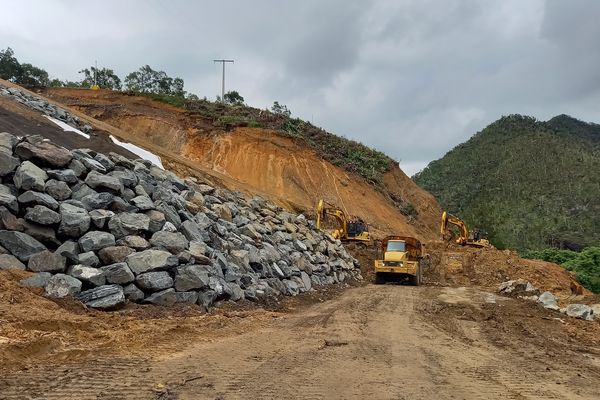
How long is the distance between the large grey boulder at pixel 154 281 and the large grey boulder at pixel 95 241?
966 mm

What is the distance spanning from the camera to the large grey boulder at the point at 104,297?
28.4 feet

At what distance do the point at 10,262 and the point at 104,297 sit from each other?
1.76 m

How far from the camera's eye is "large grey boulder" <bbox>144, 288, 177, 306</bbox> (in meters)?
9.55

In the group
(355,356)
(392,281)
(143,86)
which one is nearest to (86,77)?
(143,86)

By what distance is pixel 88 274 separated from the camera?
29.5ft

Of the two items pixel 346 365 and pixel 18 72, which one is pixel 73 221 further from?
pixel 18 72

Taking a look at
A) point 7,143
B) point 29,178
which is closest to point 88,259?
point 29,178

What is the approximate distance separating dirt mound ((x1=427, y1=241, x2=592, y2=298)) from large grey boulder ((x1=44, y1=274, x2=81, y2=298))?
19497 mm

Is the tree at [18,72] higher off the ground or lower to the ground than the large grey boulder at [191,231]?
higher

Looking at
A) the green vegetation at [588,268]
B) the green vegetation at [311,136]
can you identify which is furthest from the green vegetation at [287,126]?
the green vegetation at [588,268]

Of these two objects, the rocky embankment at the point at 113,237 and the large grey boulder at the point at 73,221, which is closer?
the rocky embankment at the point at 113,237

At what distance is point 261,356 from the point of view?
696cm

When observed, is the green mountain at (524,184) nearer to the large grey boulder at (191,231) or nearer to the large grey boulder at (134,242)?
the large grey boulder at (191,231)

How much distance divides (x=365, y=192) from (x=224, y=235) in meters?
27.0
